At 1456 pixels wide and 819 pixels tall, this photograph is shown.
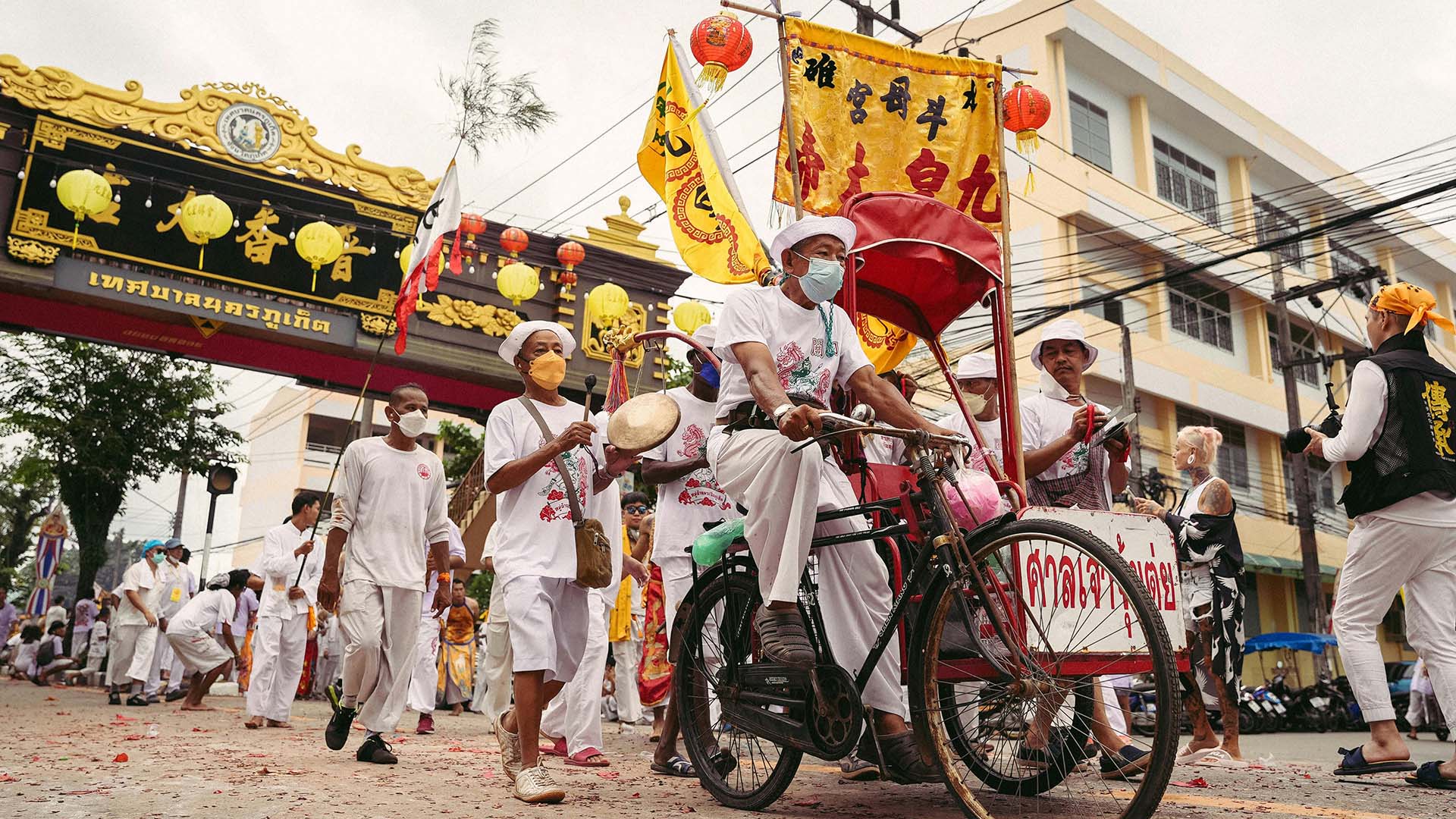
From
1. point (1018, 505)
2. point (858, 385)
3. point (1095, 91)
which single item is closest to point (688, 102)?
point (858, 385)

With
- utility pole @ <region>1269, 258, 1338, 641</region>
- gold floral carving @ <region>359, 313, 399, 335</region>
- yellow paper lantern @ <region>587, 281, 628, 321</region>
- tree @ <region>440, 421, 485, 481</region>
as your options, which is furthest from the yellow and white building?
gold floral carving @ <region>359, 313, 399, 335</region>

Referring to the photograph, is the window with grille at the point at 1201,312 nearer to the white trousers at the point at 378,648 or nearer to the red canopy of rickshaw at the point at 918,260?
the red canopy of rickshaw at the point at 918,260

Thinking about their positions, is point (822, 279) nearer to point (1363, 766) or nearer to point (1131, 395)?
point (1363, 766)

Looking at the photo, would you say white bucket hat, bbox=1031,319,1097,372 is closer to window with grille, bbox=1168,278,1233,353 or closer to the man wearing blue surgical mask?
the man wearing blue surgical mask

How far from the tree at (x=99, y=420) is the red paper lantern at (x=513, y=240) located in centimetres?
1064

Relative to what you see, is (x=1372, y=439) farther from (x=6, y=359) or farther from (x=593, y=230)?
(x=6, y=359)

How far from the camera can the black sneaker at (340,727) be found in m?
5.66

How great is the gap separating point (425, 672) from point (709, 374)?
473cm

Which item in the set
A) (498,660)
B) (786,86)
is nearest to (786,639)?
(498,660)

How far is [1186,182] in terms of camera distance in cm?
2911

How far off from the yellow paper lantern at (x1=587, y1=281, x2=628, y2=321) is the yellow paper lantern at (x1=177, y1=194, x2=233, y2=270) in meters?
4.89

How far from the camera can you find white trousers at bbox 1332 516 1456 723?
462 cm

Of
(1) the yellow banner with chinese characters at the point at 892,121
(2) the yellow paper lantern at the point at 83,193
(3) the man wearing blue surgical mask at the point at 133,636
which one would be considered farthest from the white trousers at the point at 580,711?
(2) the yellow paper lantern at the point at 83,193

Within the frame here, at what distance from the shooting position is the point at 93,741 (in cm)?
621
